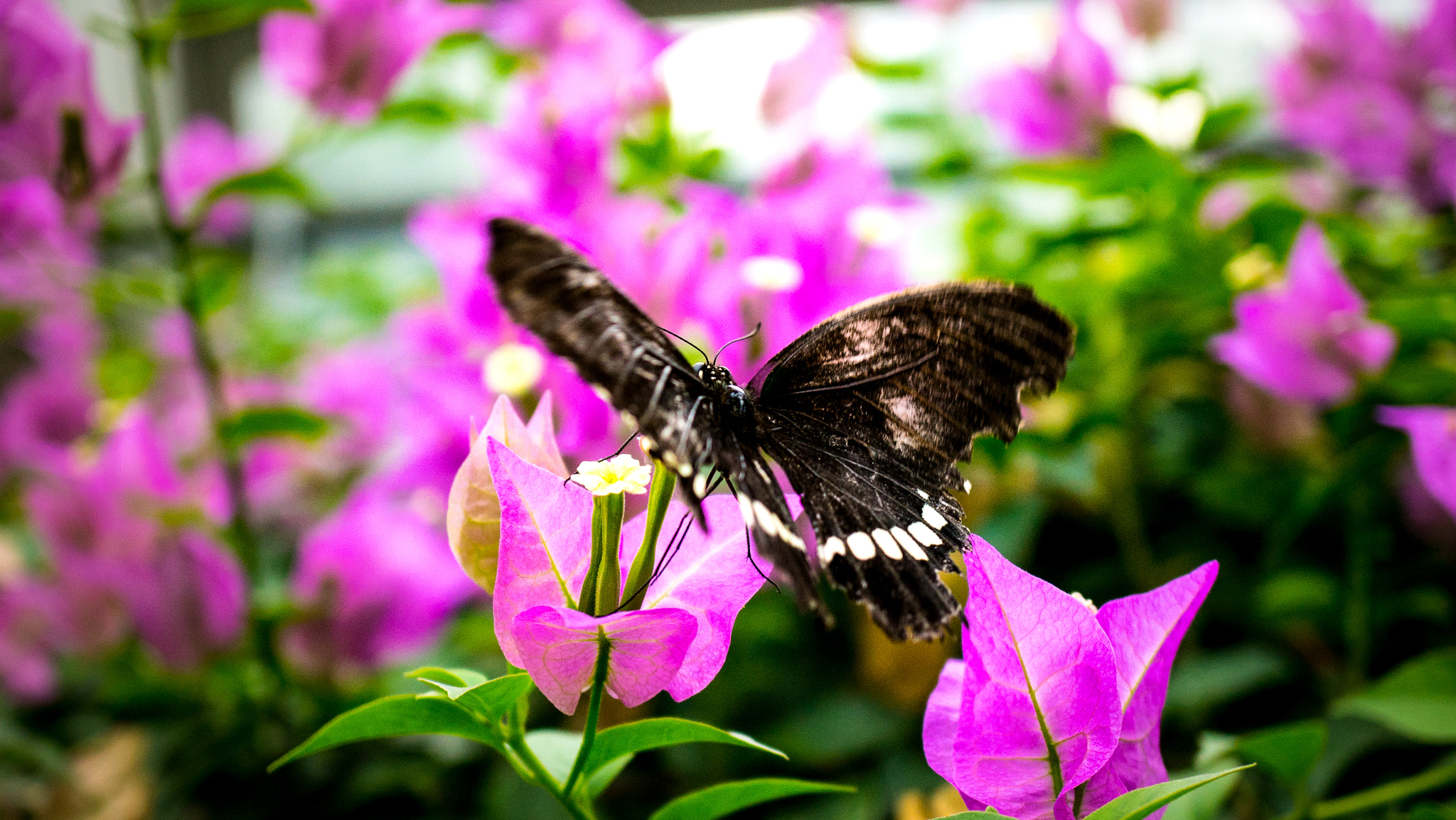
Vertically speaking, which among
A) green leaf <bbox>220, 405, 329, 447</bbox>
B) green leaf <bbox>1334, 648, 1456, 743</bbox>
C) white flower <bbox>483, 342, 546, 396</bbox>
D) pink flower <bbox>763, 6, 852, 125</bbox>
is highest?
pink flower <bbox>763, 6, 852, 125</bbox>

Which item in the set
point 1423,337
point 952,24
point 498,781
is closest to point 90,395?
point 498,781

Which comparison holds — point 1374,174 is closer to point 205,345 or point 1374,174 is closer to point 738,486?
point 738,486

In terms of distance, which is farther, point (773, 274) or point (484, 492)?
point (773, 274)

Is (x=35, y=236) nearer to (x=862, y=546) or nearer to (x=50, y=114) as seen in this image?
(x=50, y=114)

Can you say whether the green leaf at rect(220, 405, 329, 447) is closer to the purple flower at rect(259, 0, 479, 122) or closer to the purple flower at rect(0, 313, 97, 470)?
the purple flower at rect(259, 0, 479, 122)

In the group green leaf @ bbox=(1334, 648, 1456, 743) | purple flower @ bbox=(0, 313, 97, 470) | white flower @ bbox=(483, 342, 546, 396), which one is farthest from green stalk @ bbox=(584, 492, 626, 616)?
purple flower @ bbox=(0, 313, 97, 470)

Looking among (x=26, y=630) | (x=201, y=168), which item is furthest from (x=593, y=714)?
(x=201, y=168)
